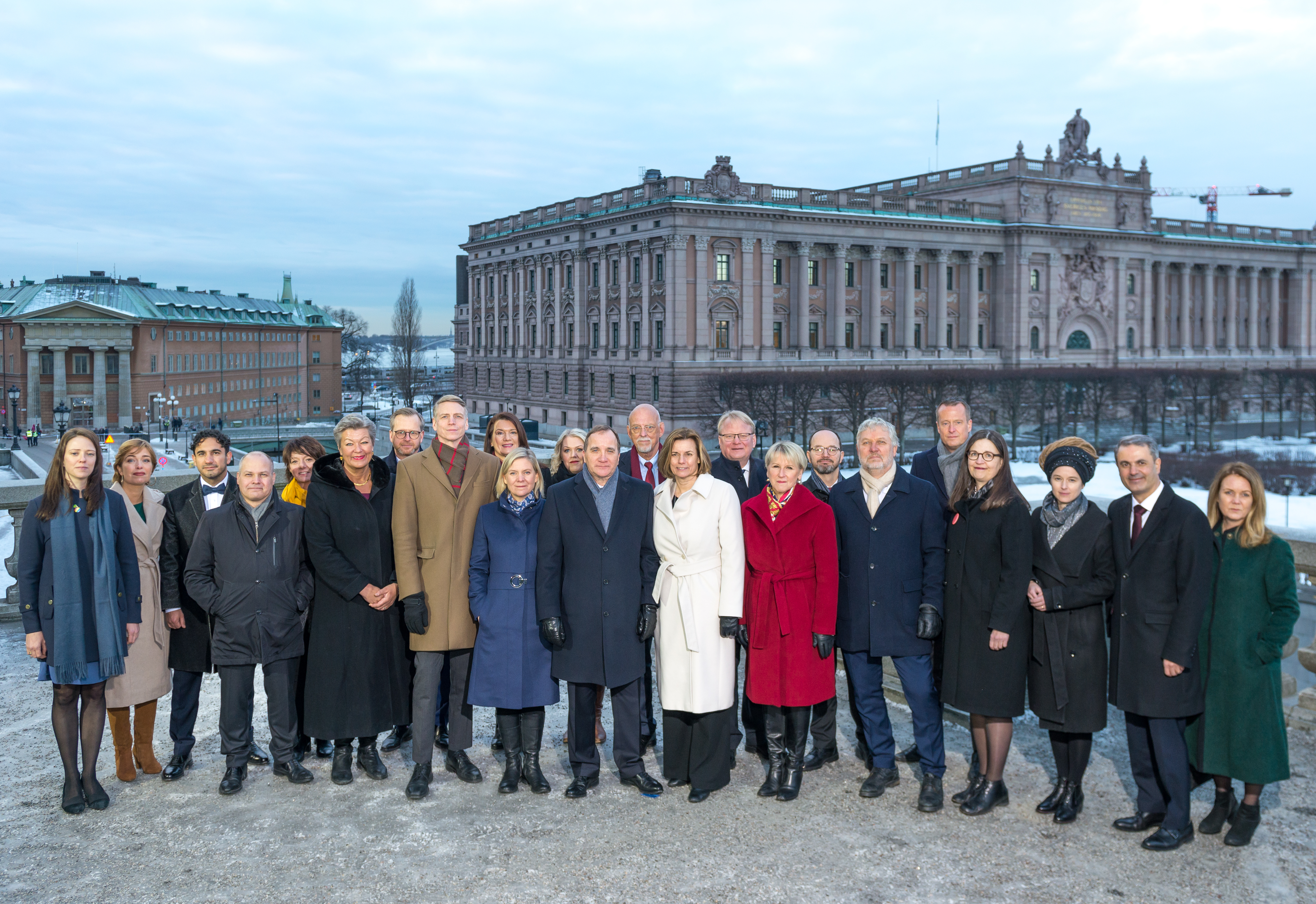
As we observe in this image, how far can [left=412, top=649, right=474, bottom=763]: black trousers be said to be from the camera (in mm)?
7141

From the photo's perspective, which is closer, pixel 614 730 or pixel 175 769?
pixel 175 769

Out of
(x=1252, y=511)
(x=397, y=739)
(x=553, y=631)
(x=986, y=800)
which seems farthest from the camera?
(x=397, y=739)

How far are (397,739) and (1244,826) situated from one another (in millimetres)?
5638

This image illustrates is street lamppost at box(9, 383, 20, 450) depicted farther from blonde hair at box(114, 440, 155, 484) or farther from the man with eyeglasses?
the man with eyeglasses

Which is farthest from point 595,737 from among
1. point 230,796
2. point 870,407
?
→ point 870,407

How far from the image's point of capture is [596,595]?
713cm

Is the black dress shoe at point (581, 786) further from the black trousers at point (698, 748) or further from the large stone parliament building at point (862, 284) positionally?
the large stone parliament building at point (862, 284)

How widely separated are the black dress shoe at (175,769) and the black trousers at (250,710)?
251 millimetres

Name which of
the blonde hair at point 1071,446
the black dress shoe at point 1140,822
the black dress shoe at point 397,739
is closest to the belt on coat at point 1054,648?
the black dress shoe at point 1140,822

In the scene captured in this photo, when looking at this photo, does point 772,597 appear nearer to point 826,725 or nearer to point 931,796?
point 826,725

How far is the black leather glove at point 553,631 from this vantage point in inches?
274

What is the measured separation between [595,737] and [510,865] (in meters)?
1.59

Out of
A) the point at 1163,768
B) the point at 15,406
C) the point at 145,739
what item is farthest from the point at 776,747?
the point at 15,406

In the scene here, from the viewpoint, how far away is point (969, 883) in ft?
18.6
